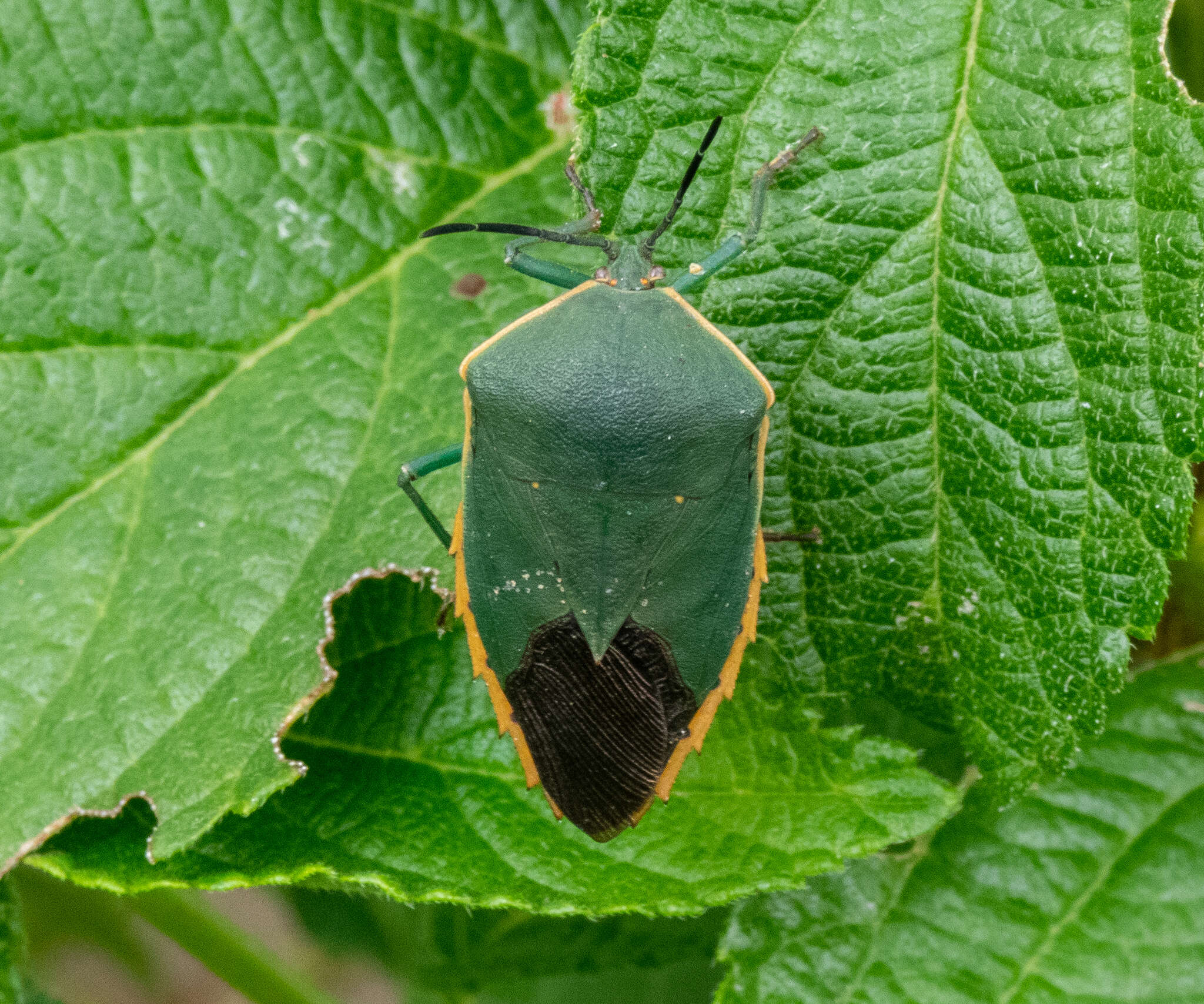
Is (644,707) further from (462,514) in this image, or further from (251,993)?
(251,993)

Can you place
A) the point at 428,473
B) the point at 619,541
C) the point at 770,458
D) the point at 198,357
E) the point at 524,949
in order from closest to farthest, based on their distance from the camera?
1. the point at 619,541
2. the point at 770,458
3. the point at 428,473
4. the point at 198,357
5. the point at 524,949

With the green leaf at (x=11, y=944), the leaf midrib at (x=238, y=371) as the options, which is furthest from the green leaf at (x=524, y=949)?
the leaf midrib at (x=238, y=371)

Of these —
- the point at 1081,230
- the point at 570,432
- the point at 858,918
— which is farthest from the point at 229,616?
the point at 1081,230

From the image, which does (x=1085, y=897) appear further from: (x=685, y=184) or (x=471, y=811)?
(x=685, y=184)

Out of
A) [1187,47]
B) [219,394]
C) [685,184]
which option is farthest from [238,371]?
[1187,47]

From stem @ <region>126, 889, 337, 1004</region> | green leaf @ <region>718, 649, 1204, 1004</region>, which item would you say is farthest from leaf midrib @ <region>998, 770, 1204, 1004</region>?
stem @ <region>126, 889, 337, 1004</region>

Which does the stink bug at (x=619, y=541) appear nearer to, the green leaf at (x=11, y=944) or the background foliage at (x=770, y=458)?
the background foliage at (x=770, y=458)
